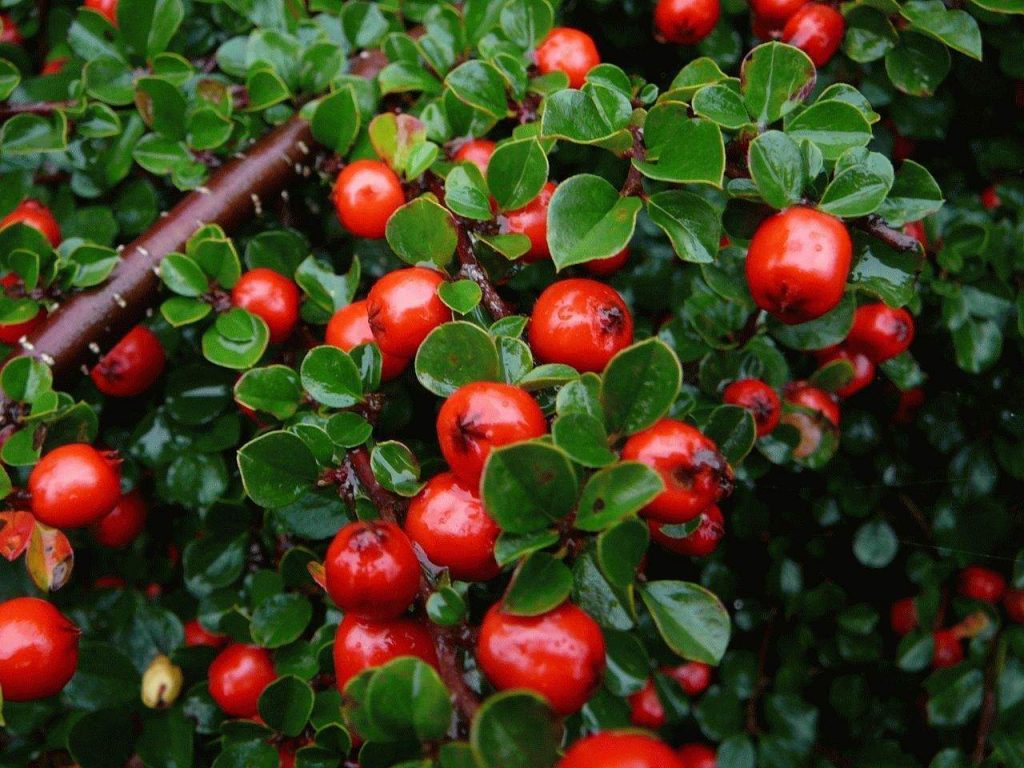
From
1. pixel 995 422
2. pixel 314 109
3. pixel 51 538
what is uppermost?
pixel 314 109

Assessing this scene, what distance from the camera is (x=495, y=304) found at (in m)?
1.12

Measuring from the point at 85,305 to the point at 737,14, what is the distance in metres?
1.49

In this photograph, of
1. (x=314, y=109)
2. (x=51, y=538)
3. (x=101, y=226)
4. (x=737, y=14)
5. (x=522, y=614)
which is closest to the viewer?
(x=522, y=614)

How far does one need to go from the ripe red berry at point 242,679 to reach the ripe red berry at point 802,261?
105 cm

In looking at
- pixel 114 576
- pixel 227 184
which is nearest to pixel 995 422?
pixel 227 184

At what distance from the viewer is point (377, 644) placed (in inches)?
36.9

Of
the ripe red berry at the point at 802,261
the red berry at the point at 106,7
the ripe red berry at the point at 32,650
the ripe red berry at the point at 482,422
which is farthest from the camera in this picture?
the red berry at the point at 106,7

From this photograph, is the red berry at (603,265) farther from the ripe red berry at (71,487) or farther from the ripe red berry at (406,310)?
the ripe red berry at (71,487)

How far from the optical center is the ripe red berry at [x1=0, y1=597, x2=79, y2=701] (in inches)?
43.9

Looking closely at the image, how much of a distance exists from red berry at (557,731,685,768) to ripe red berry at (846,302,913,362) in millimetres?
985

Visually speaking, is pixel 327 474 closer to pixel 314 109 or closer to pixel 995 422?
pixel 314 109

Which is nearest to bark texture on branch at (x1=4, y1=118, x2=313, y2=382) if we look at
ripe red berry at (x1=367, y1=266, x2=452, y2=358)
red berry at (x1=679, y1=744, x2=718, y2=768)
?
ripe red berry at (x1=367, y1=266, x2=452, y2=358)

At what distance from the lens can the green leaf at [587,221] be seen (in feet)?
3.32

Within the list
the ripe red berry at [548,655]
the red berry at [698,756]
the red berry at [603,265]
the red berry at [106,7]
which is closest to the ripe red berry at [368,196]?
the red berry at [603,265]
